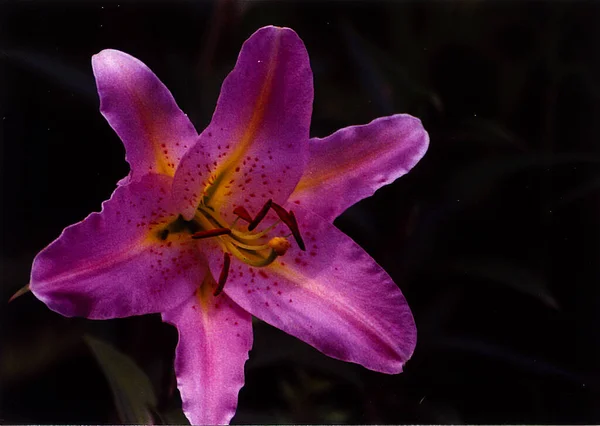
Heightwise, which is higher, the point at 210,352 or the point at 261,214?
the point at 261,214

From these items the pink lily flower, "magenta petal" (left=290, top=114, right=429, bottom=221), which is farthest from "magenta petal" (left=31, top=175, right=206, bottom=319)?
"magenta petal" (left=290, top=114, right=429, bottom=221)

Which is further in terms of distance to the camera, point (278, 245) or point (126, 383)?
point (126, 383)

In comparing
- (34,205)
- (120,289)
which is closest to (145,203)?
(120,289)

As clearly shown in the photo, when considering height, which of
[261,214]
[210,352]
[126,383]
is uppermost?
[261,214]

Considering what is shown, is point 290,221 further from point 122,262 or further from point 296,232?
point 122,262

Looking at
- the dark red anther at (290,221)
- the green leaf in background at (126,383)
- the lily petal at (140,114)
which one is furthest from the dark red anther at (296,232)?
the green leaf in background at (126,383)

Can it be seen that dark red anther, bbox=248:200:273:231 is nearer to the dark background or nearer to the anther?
the anther

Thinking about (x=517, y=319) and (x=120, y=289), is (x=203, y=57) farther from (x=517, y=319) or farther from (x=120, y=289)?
(x=517, y=319)

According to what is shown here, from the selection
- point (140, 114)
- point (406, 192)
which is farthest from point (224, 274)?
point (406, 192)
